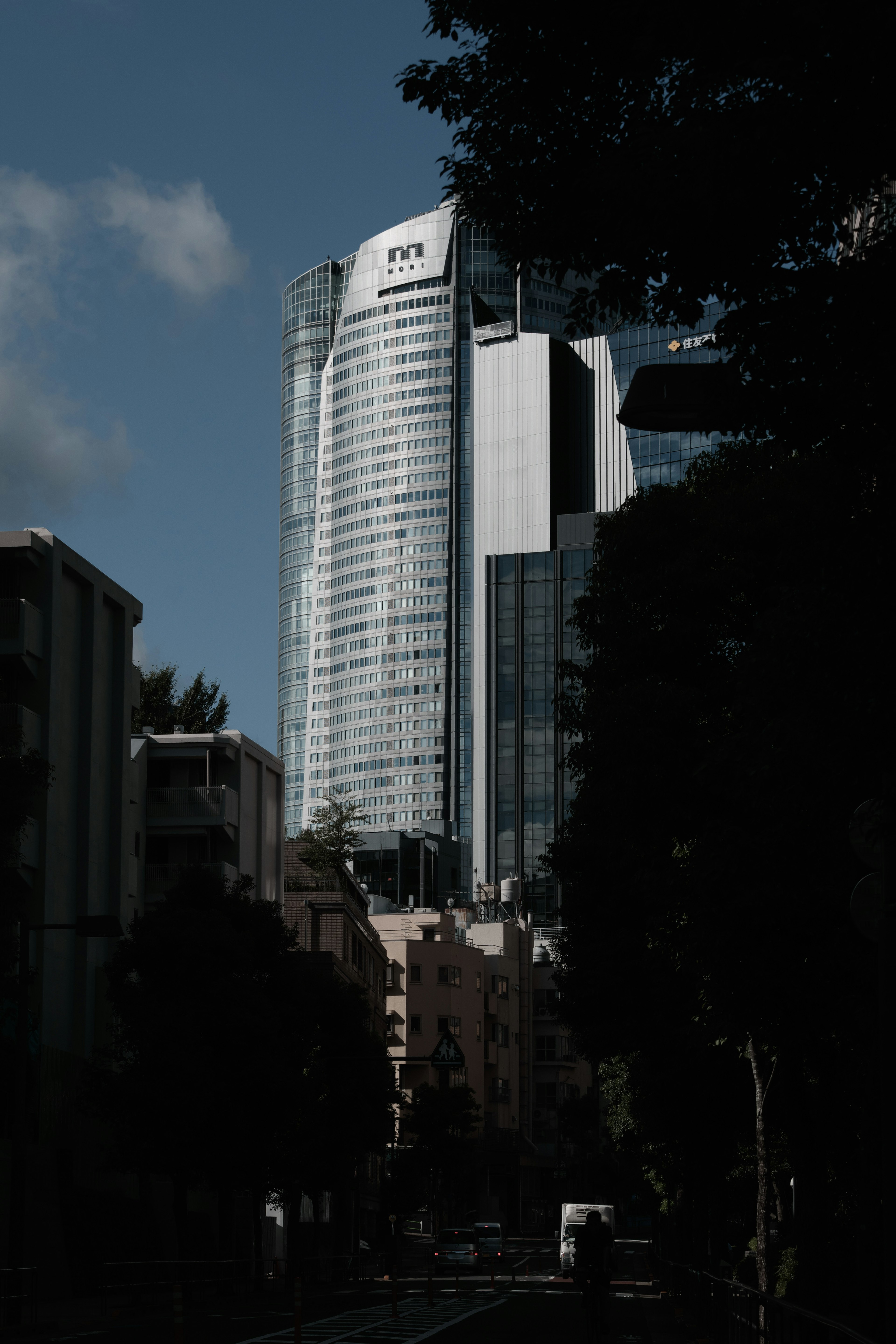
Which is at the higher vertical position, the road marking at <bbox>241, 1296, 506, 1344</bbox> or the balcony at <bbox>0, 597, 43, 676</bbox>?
the balcony at <bbox>0, 597, 43, 676</bbox>

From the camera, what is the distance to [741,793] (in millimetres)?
14461

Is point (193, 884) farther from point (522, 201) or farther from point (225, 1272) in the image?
point (522, 201)

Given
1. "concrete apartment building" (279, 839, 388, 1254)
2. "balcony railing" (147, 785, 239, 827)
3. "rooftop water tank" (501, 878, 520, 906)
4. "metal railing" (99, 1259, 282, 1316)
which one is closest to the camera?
"metal railing" (99, 1259, 282, 1316)

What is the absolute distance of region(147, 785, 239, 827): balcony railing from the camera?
6084 cm

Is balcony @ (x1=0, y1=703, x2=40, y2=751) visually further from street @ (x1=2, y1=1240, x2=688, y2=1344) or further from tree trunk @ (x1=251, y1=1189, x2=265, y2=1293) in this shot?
street @ (x1=2, y1=1240, x2=688, y2=1344)

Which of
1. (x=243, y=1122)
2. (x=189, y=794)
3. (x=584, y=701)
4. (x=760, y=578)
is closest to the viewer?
(x=760, y=578)

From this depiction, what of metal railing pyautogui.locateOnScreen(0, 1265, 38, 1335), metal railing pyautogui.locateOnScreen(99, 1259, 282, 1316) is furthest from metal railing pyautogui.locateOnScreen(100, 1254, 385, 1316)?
metal railing pyautogui.locateOnScreen(0, 1265, 38, 1335)

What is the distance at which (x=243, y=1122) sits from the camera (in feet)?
131

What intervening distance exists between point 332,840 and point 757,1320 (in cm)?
9864

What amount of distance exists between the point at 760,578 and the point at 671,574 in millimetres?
1176

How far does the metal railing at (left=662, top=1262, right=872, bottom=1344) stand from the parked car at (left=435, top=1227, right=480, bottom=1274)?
35.1m

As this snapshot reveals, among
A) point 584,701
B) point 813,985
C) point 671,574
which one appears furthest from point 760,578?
point 813,985

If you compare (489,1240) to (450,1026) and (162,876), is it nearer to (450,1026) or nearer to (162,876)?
(162,876)

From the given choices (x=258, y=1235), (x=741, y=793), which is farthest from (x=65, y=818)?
(x=741, y=793)
